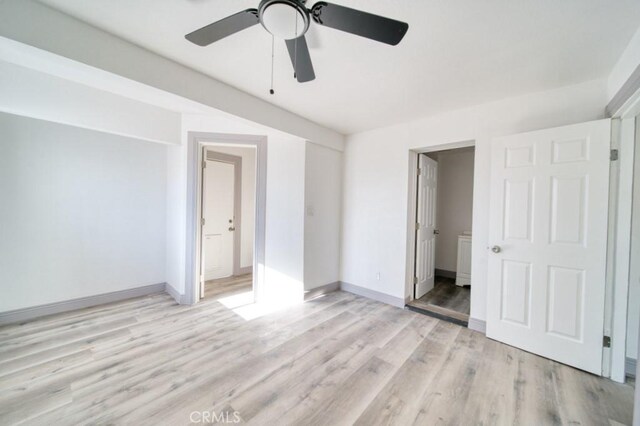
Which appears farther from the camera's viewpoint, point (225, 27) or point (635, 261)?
point (635, 261)

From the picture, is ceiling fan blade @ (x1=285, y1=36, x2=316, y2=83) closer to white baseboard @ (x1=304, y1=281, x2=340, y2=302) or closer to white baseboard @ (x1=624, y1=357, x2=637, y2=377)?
white baseboard @ (x1=304, y1=281, x2=340, y2=302)

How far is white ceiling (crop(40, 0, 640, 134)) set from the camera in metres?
1.44

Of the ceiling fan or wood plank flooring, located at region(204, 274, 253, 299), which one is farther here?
wood plank flooring, located at region(204, 274, 253, 299)

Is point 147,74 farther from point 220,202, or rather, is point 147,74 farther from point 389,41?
point 220,202

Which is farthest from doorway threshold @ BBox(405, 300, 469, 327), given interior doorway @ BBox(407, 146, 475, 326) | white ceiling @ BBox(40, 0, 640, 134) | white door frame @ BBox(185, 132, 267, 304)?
white ceiling @ BBox(40, 0, 640, 134)

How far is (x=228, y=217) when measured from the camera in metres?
4.43

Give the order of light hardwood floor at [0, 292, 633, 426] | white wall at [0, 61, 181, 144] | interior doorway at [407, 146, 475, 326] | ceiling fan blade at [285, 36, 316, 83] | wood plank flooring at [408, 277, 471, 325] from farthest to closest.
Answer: interior doorway at [407, 146, 475, 326]
wood plank flooring at [408, 277, 471, 325]
white wall at [0, 61, 181, 144]
light hardwood floor at [0, 292, 633, 426]
ceiling fan blade at [285, 36, 316, 83]

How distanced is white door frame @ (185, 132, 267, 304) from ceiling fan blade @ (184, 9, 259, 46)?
73.8 inches

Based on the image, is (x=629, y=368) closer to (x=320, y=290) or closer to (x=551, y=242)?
(x=551, y=242)

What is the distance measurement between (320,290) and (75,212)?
10.9 ft

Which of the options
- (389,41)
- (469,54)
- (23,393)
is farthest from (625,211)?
(23,393)

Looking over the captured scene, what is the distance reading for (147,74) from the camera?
1.92m

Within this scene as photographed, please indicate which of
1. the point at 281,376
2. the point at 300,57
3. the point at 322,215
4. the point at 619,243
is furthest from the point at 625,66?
the point at 281,376

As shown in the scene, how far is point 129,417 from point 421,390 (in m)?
1.95
